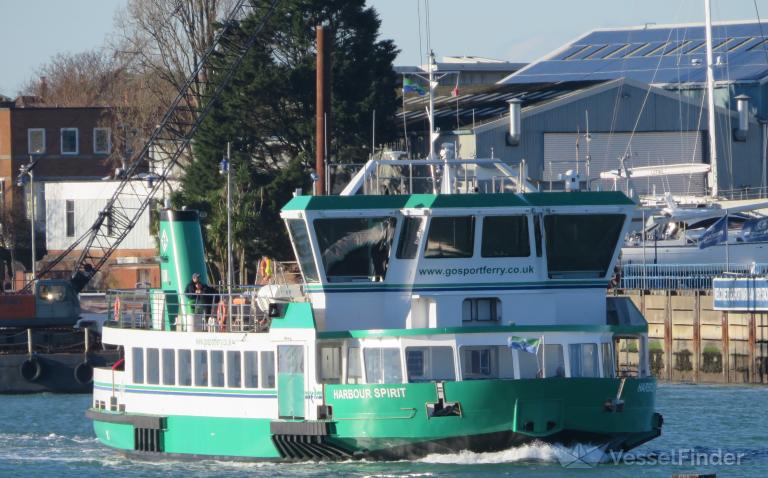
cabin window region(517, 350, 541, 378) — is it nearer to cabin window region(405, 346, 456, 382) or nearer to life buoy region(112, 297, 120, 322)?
cabin window region(405, 346, 456, 382)

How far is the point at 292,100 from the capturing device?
199 feet

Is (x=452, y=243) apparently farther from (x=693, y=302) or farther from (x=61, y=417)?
(x=693, y=302)

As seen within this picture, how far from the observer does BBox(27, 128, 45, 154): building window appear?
8532cm

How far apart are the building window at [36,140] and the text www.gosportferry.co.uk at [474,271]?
195 ft

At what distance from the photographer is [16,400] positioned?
5066 cm

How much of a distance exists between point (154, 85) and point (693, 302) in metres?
35.0

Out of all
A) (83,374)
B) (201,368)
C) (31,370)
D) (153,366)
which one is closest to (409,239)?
(201,368)

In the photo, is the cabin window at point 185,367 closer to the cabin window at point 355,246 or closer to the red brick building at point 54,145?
the cabin window at point 355,246

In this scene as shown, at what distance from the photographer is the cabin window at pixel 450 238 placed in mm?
28891

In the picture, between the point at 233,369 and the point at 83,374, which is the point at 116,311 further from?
the point at 83,374

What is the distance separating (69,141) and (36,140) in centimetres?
173

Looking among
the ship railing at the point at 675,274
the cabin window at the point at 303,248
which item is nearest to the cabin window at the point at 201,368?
the cabin window at the point at 303,248

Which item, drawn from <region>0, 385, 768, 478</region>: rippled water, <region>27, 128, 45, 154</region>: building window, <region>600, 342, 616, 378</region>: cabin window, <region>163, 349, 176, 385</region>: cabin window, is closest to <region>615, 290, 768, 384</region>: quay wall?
<region>0, 385, 768, 478</region>: rippled water

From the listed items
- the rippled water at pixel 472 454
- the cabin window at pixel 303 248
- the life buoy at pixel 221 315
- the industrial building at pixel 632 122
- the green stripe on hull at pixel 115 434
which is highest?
the industrial building at pixel 632 122
